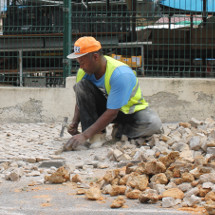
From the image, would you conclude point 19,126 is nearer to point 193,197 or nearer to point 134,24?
point 134,24

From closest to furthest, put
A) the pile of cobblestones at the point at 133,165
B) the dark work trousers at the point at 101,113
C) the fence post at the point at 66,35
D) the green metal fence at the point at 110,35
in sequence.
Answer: the pile of cobblestones at the point at 133,165
the dark work trousers at the point at 101,113
the green metal fence at the point at 110,35
the fence post at the point at 66,35

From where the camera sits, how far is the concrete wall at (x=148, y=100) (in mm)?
7590

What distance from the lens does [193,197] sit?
147 inches

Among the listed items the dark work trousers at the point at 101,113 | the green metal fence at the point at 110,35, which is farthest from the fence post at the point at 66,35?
the dark work trousers at the point at 101,113

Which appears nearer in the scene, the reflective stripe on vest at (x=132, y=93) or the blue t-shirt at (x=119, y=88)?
the blue t-shirt at (x=119, y=88)

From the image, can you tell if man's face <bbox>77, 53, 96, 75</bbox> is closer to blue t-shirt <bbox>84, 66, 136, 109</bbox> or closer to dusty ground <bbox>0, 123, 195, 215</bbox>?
blue t-shirt <bbox>84, 66, 136, 109</bbox>

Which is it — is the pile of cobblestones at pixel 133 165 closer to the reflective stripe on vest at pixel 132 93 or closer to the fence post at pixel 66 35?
the reflective stripe on vest at pixel 132 93

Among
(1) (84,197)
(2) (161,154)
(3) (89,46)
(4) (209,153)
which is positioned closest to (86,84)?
(3) (89,46)

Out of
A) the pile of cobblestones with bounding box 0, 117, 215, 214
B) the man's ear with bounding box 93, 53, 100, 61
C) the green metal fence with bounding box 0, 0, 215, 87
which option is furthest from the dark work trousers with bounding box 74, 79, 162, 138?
the green metal fence with bounding box 0, 0, 215, 87

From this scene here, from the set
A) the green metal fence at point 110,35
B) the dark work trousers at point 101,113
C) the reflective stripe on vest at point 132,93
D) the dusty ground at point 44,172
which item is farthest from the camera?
the green metal fence at point 110,35

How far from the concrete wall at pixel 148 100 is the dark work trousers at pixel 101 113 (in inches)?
62.2

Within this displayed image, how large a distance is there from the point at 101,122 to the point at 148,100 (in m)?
2.24

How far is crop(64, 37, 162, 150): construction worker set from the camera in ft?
18.0

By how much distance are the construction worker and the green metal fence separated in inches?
69.2
